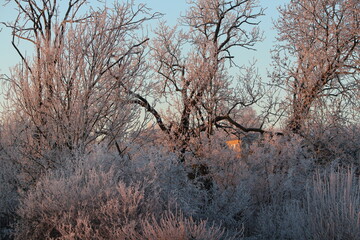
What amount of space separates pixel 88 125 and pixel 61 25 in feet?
8.28

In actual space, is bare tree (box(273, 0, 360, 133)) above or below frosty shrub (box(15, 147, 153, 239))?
above

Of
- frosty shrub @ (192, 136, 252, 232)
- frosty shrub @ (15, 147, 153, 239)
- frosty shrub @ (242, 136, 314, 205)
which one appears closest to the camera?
frosty shrub @ (15, 147, 153, 239)

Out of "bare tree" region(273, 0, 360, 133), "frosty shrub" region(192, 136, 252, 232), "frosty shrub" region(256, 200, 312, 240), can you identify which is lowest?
"frosty shrub" region(256, 200, 312, 240)

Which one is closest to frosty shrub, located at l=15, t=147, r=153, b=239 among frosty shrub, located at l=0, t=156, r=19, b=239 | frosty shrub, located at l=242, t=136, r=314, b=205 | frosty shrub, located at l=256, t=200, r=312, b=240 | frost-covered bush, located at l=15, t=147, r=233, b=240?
frost-covered bush, located at l=15, t=147, r=233, b=240

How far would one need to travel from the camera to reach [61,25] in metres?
8.89

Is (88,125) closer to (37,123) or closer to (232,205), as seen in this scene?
(37,123)

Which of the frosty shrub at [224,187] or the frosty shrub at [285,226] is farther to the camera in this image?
the frosty shrub at [224,187]

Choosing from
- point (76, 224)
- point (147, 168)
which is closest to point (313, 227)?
point (147, 168)

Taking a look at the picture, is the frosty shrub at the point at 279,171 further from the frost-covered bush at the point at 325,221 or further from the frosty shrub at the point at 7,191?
the frosty shrub at the point at 7,191

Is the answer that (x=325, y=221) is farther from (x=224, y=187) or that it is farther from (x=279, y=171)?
(x=279, y=171)

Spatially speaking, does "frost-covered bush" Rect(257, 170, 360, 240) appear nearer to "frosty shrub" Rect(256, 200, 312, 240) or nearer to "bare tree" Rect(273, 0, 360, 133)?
"frosty shrub" Rect(256, 200, 312, 240)

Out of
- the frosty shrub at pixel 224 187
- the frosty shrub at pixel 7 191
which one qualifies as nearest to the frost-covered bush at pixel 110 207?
the frosty shrub at pixel 224 187

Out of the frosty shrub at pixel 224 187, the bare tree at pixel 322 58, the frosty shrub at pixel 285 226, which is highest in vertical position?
the bare tree at pixel 322 58

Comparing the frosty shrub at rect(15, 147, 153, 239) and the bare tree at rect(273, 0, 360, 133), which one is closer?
the frosty shrub at rect(15, 147, 153, 239)
